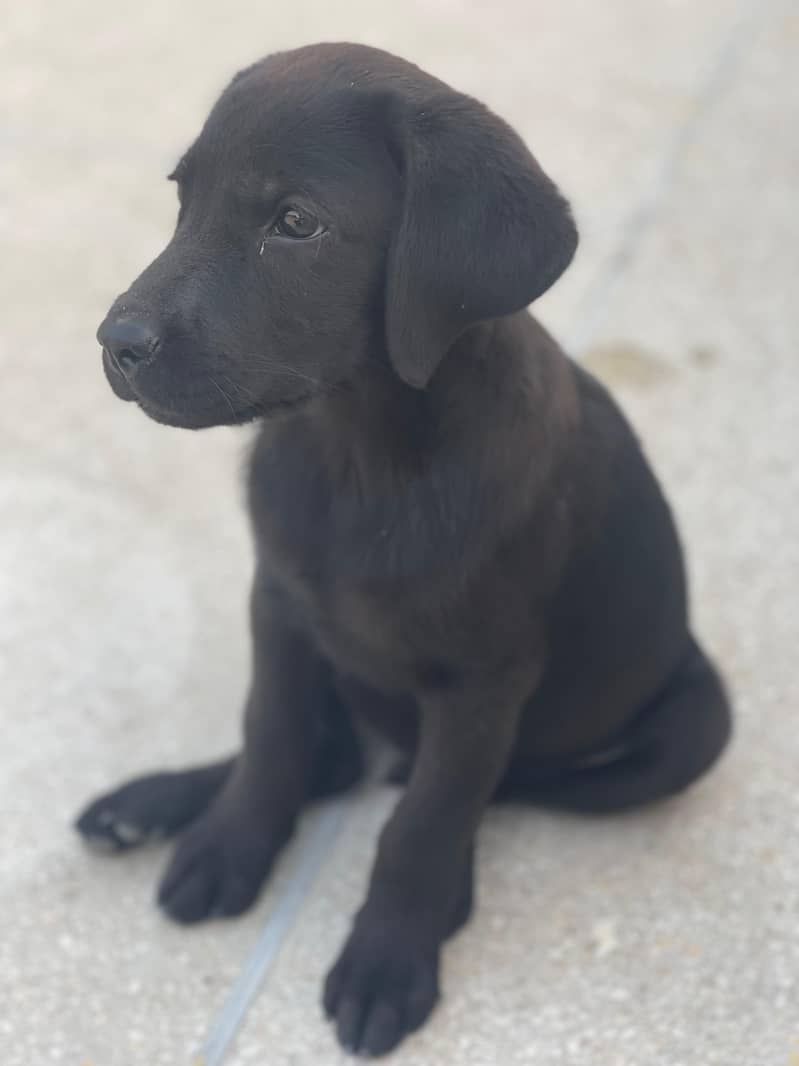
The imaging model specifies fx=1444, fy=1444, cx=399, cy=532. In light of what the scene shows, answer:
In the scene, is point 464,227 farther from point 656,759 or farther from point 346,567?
point 656,759

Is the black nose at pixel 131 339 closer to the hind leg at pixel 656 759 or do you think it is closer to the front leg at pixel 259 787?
the front leg at pixel 259 787

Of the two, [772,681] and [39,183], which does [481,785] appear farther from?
[39,183]

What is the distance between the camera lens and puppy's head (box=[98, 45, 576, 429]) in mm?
2023

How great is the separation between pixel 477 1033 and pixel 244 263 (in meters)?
1.35

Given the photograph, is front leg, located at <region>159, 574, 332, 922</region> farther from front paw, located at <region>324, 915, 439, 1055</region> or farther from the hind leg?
the hind leg

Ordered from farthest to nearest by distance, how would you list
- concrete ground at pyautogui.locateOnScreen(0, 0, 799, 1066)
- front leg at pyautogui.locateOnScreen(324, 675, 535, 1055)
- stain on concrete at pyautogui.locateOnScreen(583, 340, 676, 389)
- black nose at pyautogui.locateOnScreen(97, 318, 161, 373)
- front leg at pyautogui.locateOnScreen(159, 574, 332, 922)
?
stain on concrete at pyautogui.locateOnScreen(583, 340, 676, 389), front leg at pyautogui.locateOnScreen(159, 574, 332, 922), concrete ground at pyautogui.locateOnScreen(0, 0, 799, 1066), front leg at pyautogui.locateOnScreen(324, 675, 535, 1055), black nose at pyautogui.locateOnScreen(97, 318, 161, 373)

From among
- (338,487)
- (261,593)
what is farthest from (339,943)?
(338,487)

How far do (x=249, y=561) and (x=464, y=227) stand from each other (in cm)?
168

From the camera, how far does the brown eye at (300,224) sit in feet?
6.68

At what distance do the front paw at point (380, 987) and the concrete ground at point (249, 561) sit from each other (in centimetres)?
4

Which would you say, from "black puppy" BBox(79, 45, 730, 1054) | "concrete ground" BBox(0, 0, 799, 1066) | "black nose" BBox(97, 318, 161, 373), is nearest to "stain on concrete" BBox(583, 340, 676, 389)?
"concrete ground" BBox(0, 0, 799, 1066)

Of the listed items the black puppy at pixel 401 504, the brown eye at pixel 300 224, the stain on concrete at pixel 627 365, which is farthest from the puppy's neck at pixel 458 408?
the stain on concrete at pixel 627 365

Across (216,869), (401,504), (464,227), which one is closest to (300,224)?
(464,227)

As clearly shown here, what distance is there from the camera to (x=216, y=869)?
8.80ft
